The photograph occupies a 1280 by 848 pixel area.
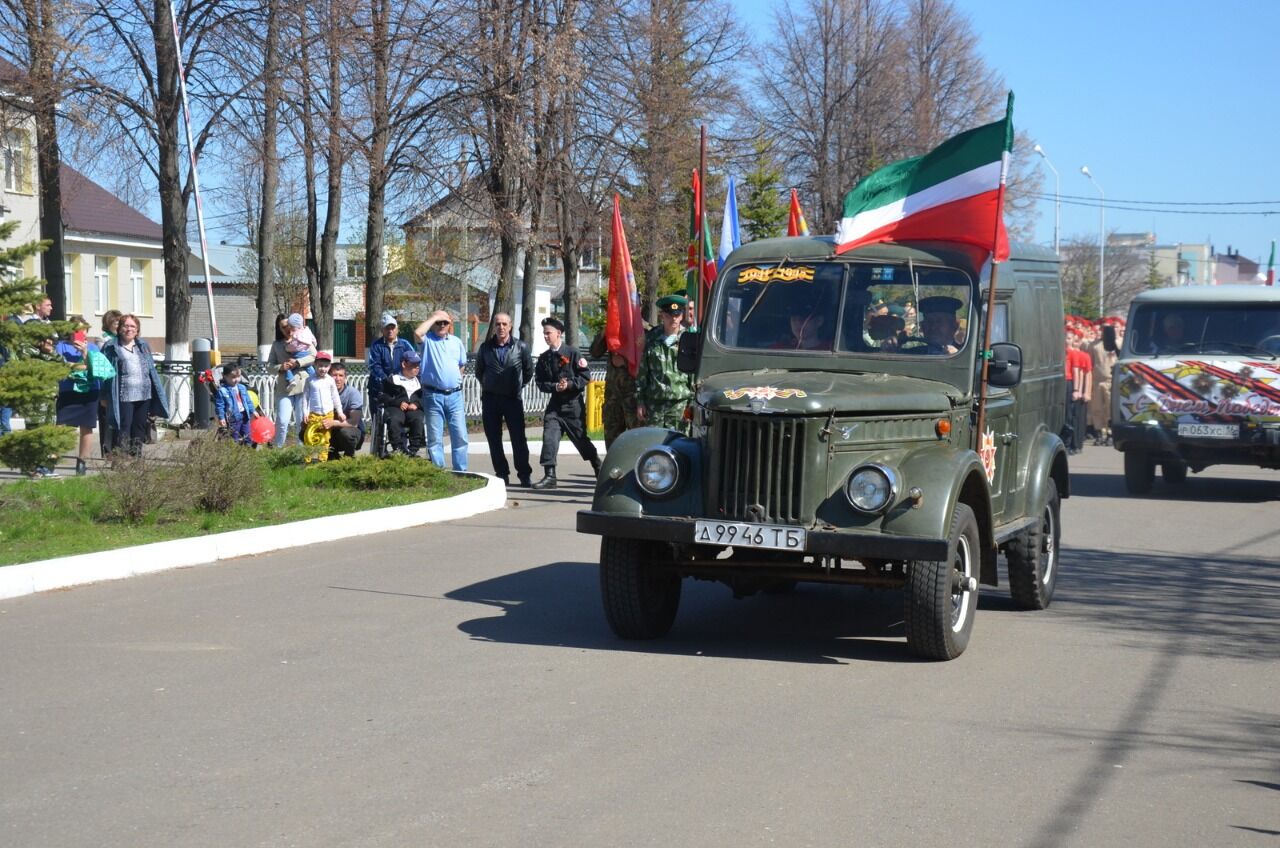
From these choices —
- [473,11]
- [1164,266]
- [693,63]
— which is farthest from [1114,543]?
[1164,266]

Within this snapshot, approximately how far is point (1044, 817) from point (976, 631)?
3.71 meters

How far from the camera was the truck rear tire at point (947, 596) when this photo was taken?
741 cm

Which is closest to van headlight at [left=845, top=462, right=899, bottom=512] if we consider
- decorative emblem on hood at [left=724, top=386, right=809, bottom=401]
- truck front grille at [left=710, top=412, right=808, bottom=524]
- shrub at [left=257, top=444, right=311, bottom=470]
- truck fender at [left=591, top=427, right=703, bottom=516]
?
truck front grille at [left=710, top=412, right=808, bottom=524]

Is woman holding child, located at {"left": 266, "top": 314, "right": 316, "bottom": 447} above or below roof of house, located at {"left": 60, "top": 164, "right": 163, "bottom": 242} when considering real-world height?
below

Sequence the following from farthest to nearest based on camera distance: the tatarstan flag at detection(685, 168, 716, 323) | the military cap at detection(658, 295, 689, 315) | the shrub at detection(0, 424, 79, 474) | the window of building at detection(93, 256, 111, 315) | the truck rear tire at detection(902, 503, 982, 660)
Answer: the window of building at detection(93, 256, 111, 315), the military cap at detection(658, 295, 689, 315), the tatarstan flag at detection(685, 168, 716, 323), the shrub at detection(0, 424, 79, 474), the truck rear tire at detection(902, 503, 982, 660)

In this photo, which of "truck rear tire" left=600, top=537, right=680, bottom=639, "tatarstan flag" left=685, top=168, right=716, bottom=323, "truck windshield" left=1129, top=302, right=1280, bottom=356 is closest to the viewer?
"truck rear tire" left=600, top=537, right=680, bottom=639

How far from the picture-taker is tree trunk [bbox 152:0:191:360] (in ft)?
77.2

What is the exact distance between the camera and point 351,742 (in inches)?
235

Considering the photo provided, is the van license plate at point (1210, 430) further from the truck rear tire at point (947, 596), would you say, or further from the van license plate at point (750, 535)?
the van license plate at point (750, 535)

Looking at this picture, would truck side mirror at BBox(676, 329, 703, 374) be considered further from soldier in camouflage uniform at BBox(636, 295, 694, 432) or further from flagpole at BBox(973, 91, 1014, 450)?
soldier in camouflage uniform at BBox(636, 295, 694, 432)

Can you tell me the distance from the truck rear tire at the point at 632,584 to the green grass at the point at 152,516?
428cm

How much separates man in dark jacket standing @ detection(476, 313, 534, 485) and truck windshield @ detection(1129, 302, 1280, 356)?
7.73 m

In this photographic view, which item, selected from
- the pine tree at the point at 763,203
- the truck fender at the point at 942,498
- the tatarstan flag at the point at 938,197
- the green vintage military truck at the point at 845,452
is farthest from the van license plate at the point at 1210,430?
the pine tree at the point at 763,203

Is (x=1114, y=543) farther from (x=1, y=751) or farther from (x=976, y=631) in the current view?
(x=1, y=751)
